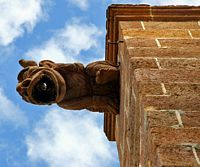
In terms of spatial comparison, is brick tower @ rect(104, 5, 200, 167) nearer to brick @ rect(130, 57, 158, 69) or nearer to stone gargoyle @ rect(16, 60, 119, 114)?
brick @ rect(130, 57, 158, 69)

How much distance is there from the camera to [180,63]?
16.7 ft

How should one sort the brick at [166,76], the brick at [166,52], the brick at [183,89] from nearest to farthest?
1. the brick at [183,89]
2. the brick at [166,76]
3. the brick at [166,52]

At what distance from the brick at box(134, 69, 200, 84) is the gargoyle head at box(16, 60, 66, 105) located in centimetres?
117

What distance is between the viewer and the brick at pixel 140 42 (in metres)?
5.66

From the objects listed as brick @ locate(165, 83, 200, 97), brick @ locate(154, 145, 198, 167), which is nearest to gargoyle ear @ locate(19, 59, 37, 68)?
brick @ locate(165, 83, 200, 97)

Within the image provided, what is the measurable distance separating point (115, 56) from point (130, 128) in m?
1.73

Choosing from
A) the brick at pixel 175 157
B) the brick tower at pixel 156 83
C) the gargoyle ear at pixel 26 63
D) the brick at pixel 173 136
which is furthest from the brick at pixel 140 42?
the brick at pixel 175 157

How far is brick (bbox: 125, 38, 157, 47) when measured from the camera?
18.6 feet

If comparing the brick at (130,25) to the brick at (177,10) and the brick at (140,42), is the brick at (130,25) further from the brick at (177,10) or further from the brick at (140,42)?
the brick at (140,42)

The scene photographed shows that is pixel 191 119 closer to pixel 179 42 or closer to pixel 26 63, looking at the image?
pixel 179 42

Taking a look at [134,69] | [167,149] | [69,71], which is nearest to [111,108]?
[69,71]

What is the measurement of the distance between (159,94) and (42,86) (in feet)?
5.43

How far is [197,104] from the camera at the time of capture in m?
4.25

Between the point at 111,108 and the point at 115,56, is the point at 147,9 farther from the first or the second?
the point at 111,108
